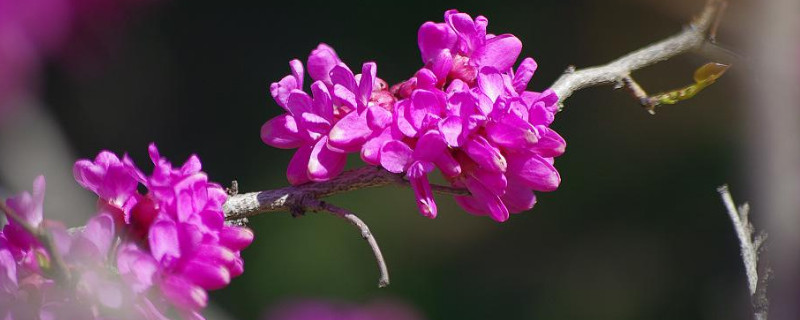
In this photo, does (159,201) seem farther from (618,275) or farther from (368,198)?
(618,275)

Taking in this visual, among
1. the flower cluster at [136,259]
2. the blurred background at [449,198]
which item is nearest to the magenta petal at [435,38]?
the flower cluster at [136,259]

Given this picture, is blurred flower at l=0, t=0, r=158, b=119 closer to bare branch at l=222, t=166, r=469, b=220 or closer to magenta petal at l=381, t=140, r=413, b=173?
bare branch at l=222, t=166, r=469, b=220

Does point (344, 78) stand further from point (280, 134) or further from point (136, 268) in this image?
point (136, 268)

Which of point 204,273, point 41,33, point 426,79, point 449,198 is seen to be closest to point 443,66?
point 426,79

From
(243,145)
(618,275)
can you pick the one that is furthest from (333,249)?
(618,275)

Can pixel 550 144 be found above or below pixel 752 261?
above

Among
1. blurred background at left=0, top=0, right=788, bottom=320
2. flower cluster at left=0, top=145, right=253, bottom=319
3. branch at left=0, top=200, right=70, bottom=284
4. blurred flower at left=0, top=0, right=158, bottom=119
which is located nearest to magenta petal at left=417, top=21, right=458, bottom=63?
flower cluster at left=0, top=145, right=253, bottom=319

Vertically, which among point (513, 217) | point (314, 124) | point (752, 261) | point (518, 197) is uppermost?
point (314, 124)

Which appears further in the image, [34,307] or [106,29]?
[106,29]
